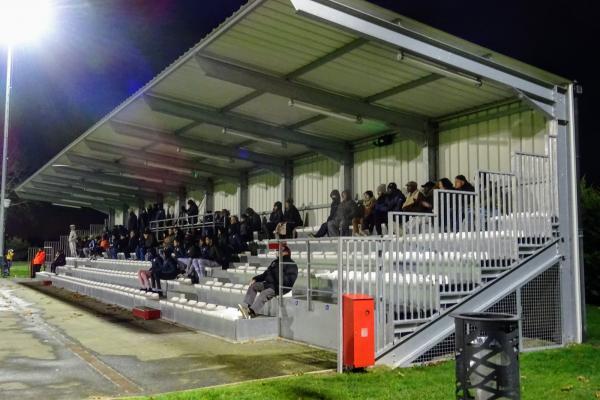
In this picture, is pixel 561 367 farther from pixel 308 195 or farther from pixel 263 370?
pixel 308 195

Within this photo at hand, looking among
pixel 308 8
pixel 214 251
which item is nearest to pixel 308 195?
pixel 214 251

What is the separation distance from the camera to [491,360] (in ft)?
14.2

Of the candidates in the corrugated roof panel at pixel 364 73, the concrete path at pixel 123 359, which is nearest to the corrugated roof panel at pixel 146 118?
the corrugated roof panel at pixel 364 73

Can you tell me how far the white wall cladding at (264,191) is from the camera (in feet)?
65.7

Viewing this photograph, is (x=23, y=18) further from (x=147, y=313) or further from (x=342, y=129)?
(x=147, y=313)

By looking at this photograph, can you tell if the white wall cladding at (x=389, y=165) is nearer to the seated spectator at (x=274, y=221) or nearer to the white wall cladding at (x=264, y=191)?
the seated spectator at (x=274, y=221)

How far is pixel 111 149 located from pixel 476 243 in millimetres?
13838

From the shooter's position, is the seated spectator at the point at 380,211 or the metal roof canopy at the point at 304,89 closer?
the metal roof canopy at the point at 304,89

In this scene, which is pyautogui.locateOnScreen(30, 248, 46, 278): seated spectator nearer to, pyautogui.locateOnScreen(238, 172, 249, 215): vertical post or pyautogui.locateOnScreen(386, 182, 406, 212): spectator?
pyautogui.locateOnScreen(238, 172, 249, 215): vertical post

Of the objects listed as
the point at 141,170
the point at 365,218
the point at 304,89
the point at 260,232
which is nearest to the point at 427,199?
the point at 365,218

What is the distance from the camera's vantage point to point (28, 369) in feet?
24.8

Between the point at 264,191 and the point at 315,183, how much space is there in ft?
10.4

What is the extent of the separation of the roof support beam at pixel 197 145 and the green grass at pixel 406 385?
37.0 feet

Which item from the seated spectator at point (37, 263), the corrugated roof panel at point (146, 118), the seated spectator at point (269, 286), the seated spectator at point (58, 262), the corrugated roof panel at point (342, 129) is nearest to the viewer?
the seated spectator at point (269, 286)
